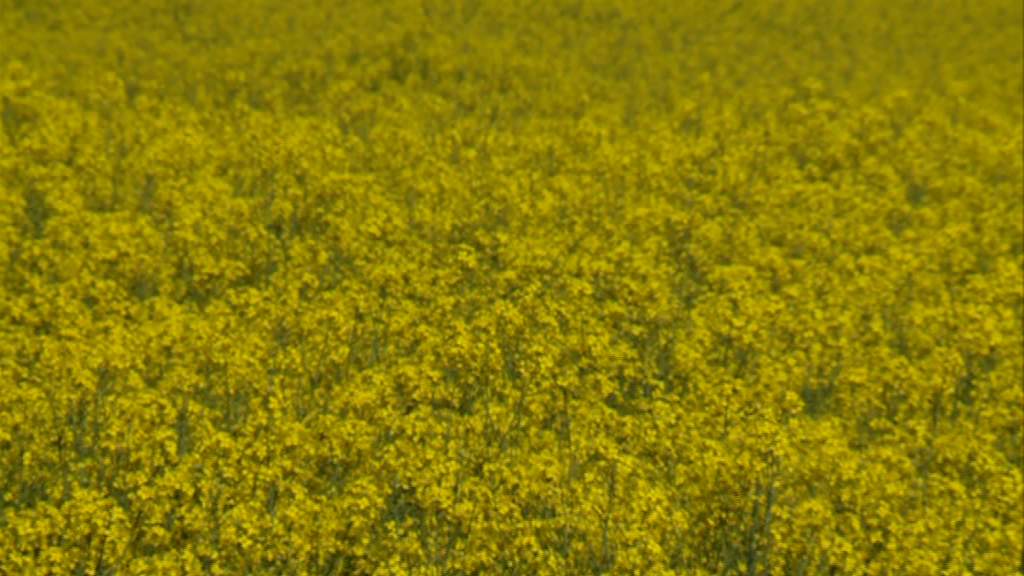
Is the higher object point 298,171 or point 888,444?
point 298,171

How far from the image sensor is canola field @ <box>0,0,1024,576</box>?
40.0ft

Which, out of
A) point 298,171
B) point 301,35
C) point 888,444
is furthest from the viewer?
point 301,35

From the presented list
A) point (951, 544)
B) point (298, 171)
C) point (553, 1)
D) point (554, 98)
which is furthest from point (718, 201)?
point (553, 1)

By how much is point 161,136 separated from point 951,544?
627 inches

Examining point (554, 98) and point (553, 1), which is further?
point (553, 1)

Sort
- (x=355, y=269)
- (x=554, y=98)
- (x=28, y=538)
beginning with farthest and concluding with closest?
1. (x=554, y=98)
2. (x=355, y=269)
3. (x=28, y=538)

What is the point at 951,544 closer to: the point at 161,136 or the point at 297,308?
the point at 297,308

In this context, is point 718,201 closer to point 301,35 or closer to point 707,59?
point 707,59

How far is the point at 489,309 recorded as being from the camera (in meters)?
16.6

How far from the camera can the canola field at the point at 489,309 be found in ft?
40.0

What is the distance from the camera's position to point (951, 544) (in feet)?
41.4

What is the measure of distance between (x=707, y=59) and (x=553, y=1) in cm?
627

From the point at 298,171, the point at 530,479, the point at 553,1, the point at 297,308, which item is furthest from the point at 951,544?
the point at 553,1

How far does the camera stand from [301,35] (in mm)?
28719
